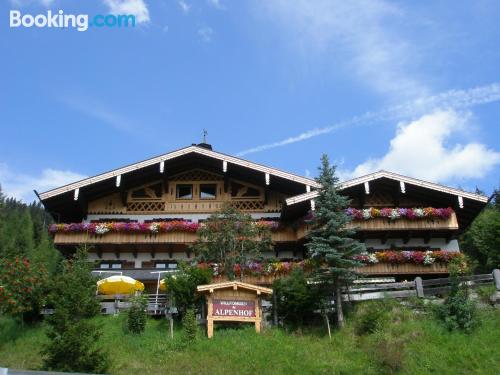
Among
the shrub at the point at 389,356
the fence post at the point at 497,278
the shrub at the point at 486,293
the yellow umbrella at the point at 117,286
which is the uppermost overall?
the yellow umbrella at the point at 117,286

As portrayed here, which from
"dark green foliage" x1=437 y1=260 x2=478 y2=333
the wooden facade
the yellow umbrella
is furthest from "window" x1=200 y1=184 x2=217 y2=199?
"dark green foliage" x1=437 y1=260 x2=478 y2=333

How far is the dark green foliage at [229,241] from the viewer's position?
21.7 meters

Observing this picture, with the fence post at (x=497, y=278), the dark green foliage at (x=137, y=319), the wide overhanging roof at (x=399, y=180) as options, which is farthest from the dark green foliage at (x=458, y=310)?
the dark green foliage at (x=137, y=319)

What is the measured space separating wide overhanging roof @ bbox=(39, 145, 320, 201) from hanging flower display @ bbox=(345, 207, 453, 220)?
9.07 ft

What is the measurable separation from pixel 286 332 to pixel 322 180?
5524 millimetres

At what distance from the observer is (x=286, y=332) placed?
17891mm

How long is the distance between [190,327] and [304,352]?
362cm

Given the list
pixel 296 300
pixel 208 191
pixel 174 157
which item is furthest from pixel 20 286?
pixel 208 191

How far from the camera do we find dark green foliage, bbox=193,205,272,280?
21.7 metres

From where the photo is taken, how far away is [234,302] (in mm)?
18062

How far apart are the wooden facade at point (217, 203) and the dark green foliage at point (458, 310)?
18.2ft

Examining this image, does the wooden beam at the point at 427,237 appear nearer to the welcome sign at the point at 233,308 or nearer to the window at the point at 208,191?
the window at the point at 208,191

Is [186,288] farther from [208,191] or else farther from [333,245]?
[208,191]

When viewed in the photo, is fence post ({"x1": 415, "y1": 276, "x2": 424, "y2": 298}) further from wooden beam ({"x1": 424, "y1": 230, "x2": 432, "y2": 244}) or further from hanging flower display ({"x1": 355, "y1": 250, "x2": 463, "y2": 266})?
wooden beam ({"x1": 424, "y1": 230, "x2": 432, "y2": 244})
